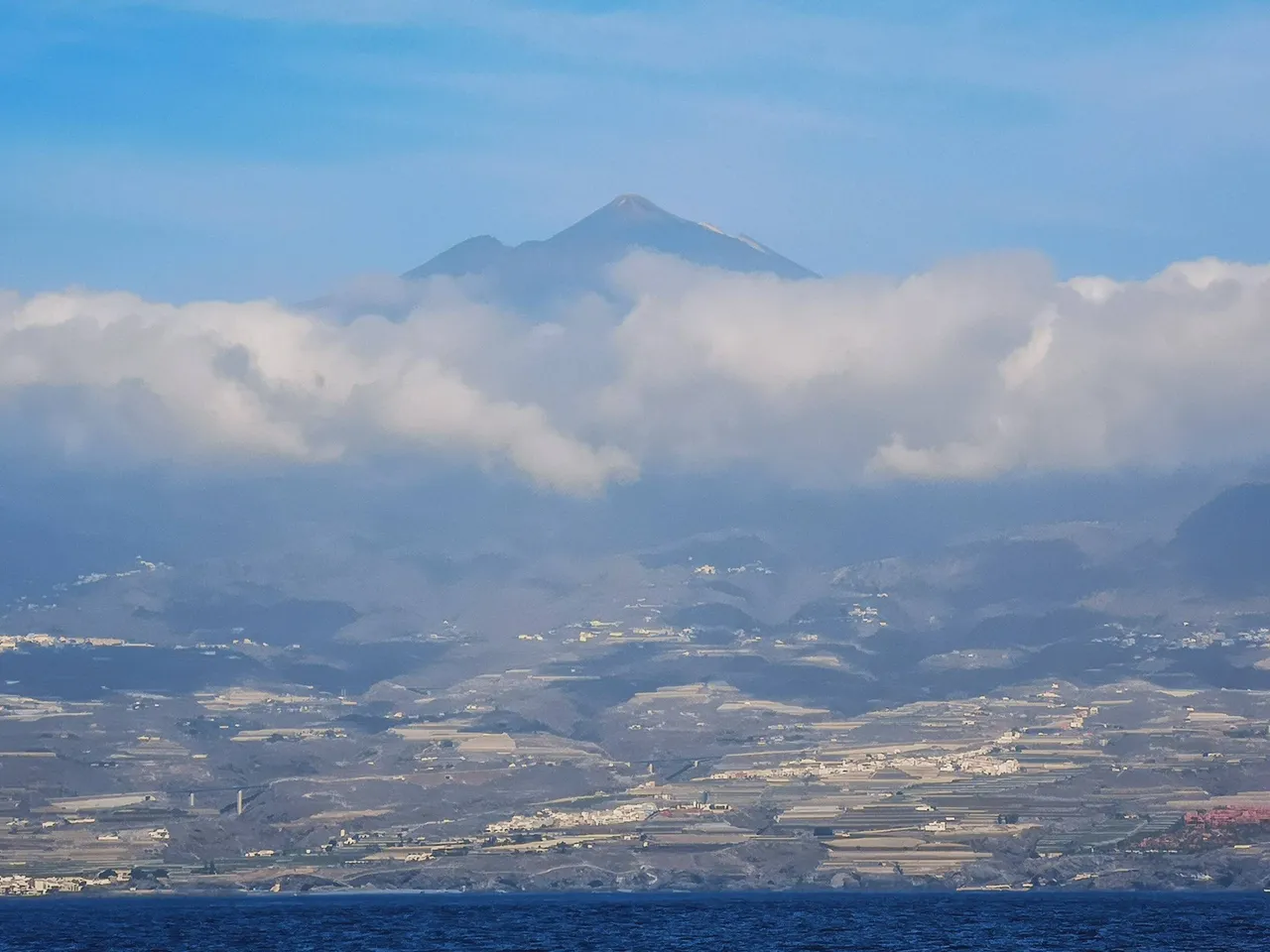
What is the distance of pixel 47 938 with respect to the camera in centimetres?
12612

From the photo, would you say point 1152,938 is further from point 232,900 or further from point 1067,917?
point 232,900

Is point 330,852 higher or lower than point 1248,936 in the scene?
higher

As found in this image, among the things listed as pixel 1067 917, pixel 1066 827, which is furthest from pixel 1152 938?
pixel 1066 827

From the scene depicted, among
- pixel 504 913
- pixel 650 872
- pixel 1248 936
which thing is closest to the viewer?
pixel 1248 936

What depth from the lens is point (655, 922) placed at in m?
140

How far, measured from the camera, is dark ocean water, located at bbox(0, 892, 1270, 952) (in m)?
119

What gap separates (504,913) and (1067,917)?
137 ft

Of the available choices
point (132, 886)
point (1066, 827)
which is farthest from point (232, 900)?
point (1066, 827)

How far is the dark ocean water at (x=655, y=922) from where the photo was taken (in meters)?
119

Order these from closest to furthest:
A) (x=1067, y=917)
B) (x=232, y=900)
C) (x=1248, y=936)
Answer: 1. (x=1248, y=936)
2. (x=1067, y=917)
3. (x=232, y=900)

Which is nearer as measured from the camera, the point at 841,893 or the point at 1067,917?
the point at 1067,917

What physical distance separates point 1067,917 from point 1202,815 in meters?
63.0

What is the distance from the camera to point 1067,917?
141125 millimetres

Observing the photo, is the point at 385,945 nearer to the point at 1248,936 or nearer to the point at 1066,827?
the point at 1248,936
